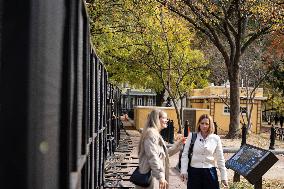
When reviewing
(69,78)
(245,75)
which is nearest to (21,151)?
(69,78)

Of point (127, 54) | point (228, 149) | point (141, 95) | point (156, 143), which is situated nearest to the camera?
point (156, 143)

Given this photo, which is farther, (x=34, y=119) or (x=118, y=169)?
(x=118, y=169)

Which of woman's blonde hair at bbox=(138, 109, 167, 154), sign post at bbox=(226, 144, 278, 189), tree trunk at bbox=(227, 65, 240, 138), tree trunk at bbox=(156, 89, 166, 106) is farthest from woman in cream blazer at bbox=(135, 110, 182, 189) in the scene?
tree trunk at bbox=(156, 89, 166, 106)

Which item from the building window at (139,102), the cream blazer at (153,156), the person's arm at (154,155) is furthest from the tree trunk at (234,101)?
the building window at (139,102)

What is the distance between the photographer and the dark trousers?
6.83m

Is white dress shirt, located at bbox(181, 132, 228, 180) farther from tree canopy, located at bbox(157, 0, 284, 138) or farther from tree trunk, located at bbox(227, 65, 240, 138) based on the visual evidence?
tree trunk, located at bbox(227, 65, 240, 138)

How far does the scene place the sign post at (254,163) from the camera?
8594mm

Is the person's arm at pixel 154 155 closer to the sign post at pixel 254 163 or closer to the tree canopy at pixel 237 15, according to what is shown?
the sign post at pixel 254 163

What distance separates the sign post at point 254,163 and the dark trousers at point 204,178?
1.90 m

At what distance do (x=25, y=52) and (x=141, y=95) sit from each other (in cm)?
7305

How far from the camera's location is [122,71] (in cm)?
3941

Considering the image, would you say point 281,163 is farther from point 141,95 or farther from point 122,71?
point 141,95

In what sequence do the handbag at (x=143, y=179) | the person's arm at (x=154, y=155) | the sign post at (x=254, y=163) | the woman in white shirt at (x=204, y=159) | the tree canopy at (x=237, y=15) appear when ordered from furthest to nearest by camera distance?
the tree canopy at (x=237, y=15), the sign post at (x=254, y=163), the woman in white shirt at (x=204, y=159), the handbag at (x=143, y=179), the person's arm at (x=154, y=155)

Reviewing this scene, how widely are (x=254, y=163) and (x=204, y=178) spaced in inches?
88.8
